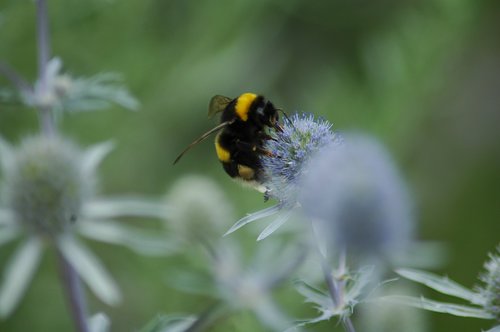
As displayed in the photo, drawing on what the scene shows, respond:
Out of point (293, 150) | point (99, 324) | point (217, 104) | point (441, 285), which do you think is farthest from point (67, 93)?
point (441, 285)

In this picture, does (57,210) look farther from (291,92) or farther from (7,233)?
(291,92)

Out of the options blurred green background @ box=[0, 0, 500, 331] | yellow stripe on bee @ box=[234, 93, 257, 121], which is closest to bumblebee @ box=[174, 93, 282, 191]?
yellow stripe on bee @ box=[234, 93, 257, 121]

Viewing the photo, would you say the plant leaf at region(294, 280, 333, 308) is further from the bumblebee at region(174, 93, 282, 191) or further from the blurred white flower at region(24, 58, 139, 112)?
the blurred white flower at region(24, 58, 139, 112)

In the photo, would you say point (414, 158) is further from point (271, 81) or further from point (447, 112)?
point (271, 81)

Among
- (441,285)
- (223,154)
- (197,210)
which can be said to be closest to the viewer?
(441,285)

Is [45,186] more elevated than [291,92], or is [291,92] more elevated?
[291,92]

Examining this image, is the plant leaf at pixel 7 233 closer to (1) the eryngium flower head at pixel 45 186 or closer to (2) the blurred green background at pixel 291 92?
(1) the eryngium flower head at pixel 45 186
